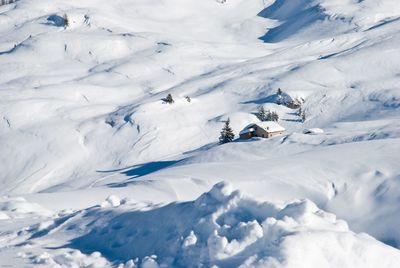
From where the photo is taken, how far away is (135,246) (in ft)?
35.6

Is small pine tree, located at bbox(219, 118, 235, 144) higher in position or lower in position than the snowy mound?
lower

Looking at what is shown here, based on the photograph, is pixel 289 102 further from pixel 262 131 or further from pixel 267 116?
pixel 262 131

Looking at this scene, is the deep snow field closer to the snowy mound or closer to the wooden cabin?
the snowy mound

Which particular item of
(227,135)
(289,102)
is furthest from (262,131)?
(289,102)

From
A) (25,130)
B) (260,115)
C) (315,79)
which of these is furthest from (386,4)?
(25,130)

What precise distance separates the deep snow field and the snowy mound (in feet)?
0.10

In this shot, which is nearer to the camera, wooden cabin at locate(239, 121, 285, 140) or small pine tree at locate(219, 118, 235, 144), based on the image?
wooden cabin at locate(239, 121, 285, 140)

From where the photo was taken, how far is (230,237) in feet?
32.1

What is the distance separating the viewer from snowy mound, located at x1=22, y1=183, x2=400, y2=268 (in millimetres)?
8992

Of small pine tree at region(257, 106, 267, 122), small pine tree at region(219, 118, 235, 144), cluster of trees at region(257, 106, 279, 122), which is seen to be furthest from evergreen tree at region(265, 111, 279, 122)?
small pine tree at region(219, 118, 235, 144)

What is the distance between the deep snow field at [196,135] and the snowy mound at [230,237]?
0.10 feet

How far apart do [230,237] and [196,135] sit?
39813 millimetres

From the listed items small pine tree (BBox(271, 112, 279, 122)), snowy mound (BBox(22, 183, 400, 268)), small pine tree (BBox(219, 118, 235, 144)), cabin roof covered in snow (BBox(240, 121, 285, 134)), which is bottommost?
small pine tree (BBox(271, 112, 279, 122))

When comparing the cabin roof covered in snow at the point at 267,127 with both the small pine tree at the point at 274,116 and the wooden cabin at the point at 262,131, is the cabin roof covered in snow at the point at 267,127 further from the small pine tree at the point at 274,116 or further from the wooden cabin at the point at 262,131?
the small pine tree at the point at 274,116
